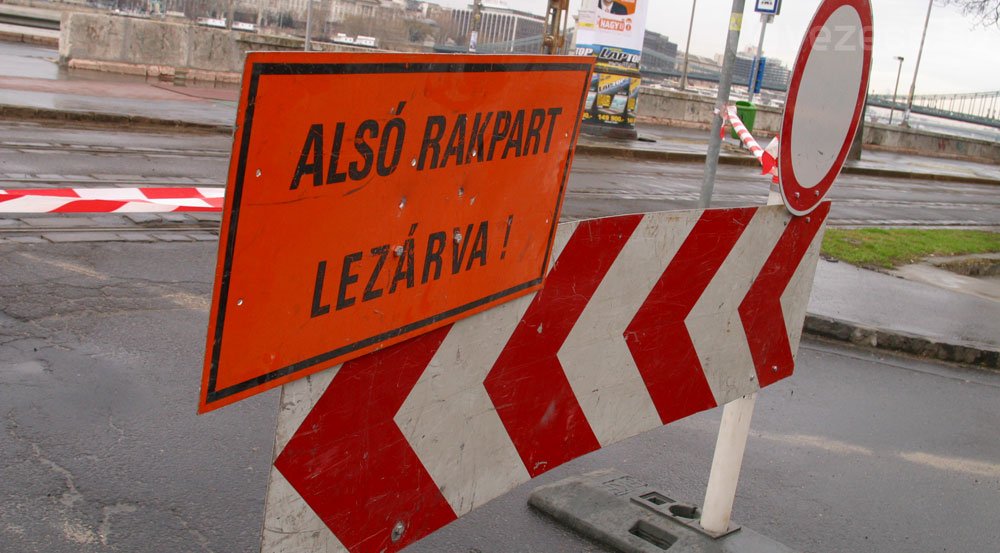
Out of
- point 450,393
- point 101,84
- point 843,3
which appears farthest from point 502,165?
point 101,84

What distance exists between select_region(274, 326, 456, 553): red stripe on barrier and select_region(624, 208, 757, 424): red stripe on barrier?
3.15 ft

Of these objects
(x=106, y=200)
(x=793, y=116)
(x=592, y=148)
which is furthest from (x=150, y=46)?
(x=793, y=116)

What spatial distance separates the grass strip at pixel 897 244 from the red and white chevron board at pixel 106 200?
6869 mm

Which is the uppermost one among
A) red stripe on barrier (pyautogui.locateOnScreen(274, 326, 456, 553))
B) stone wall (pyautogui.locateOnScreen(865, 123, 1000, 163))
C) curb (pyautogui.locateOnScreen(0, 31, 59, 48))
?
stone wall (pyautogui.locateOnScreen(865, 123, 1000, 163))

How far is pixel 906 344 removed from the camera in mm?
7898

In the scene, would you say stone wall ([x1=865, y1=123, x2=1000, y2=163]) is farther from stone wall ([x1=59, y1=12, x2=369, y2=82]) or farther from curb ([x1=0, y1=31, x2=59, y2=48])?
curb ([x1=0, y1=31, x2=59, y2=48])

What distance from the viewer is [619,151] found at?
70.5 feet

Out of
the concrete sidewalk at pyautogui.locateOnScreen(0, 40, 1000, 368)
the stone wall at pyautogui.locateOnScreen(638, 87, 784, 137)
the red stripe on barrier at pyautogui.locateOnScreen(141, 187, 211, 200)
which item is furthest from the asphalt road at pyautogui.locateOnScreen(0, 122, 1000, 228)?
the stone wall at pyautogui.locateOnScreen(638, 87, 784, 137)

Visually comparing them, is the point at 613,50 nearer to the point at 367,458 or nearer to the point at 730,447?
the point at 730,447

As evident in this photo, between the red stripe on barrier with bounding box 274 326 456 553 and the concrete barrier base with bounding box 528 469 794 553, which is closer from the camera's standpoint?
the red stripe on barrier with bounding box 274 326 456 553

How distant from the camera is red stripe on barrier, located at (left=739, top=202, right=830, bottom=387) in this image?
3572 millimetres

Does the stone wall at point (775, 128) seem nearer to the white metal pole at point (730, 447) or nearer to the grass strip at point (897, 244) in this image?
the grass strip at point (897, 244)

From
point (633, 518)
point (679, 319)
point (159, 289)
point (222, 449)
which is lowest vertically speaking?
point (222, 449)

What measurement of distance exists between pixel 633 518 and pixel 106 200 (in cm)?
689
